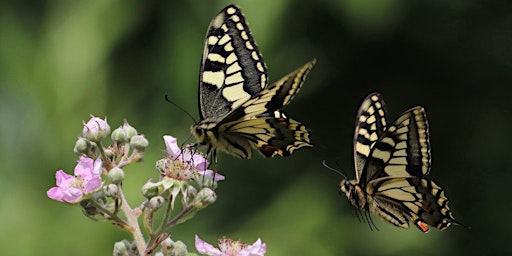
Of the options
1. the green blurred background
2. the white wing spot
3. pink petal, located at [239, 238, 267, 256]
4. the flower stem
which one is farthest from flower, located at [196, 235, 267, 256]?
the green blurred background

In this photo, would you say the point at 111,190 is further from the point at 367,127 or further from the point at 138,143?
the point at 367,127

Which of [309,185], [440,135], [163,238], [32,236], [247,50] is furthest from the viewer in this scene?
[440,135]

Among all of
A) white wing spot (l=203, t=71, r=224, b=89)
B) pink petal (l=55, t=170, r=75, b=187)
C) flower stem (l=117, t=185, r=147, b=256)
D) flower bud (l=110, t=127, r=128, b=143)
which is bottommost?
flower stem (l=117, t=185, r=147, b=256)

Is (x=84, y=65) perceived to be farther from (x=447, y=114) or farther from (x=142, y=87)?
(x=447, y=114)

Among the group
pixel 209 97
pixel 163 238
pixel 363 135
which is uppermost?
pixel 209 97

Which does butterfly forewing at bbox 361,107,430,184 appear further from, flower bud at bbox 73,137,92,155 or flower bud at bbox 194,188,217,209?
flower bud at bbox 73,137,92,155

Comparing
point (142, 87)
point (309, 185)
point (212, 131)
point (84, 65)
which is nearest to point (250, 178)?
point (309, 185)

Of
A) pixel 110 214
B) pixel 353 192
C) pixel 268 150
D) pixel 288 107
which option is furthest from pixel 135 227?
pixel 288 107
